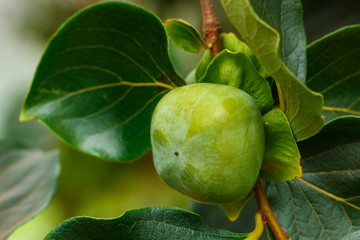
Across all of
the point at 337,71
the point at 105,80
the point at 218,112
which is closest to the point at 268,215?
the point at 218,112

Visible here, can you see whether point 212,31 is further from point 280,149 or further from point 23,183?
point 23,183

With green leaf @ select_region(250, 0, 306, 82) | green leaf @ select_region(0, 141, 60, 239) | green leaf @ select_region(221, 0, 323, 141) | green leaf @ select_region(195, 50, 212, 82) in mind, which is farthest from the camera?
green leaf @ select_region(0, 141, 60, 239)

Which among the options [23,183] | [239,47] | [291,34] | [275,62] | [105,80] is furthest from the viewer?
[23,183]

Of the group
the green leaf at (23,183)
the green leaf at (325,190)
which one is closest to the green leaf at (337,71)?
the green leaf at (325,190)

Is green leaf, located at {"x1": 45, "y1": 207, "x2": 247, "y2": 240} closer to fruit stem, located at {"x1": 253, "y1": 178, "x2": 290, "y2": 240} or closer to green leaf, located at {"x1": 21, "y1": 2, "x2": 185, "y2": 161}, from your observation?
fruit stem, located at {"x1": 253, "y1": 178, "x2": 290, "y2": 240}

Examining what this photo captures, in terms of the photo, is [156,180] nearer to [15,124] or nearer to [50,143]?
[50,143]

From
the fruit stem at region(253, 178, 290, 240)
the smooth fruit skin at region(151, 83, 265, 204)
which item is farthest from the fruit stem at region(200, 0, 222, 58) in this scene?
the fruit stem at region(253, 178, 290, 240)

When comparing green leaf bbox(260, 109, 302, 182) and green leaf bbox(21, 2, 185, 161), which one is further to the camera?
green leaf bbox(21, 2, 185, 161)
